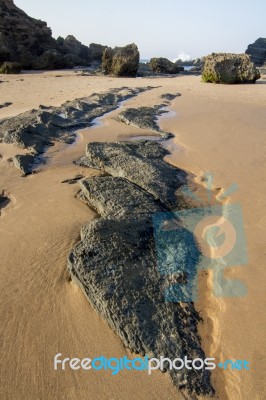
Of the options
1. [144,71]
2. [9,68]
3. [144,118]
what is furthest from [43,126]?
[144,71]

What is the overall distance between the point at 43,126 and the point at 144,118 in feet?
7.45

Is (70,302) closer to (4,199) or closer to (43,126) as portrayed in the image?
(4,199)

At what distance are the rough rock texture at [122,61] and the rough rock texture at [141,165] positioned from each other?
1424 centimetres

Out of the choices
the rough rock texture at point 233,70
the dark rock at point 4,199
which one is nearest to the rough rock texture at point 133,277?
the dark rock at point 4,199

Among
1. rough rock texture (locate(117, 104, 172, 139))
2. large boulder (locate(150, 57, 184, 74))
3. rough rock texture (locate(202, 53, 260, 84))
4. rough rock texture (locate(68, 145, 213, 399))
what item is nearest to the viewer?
rough rock texture (locate(68, 145, 213, 399))

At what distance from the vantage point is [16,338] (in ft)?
6.69

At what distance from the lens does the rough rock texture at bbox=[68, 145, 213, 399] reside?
1942mm

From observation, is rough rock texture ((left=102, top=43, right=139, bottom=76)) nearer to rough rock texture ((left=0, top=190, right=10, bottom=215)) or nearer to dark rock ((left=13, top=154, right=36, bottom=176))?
dark rock ((left=13, top=154, right=36, bottom=176))

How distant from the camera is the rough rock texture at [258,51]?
3991cm

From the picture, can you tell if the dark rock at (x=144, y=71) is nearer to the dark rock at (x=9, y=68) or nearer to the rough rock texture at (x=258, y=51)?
the dark rock at (x=9, y=68)

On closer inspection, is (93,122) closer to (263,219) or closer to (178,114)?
(178,114)

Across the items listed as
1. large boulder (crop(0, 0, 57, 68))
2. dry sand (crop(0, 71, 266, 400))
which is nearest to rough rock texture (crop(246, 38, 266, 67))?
large boulder (crop(0, 0, 57, 68))

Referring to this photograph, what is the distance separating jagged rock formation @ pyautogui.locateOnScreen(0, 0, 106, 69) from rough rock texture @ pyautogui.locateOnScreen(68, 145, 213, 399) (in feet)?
67.7

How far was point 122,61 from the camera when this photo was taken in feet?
57.6
